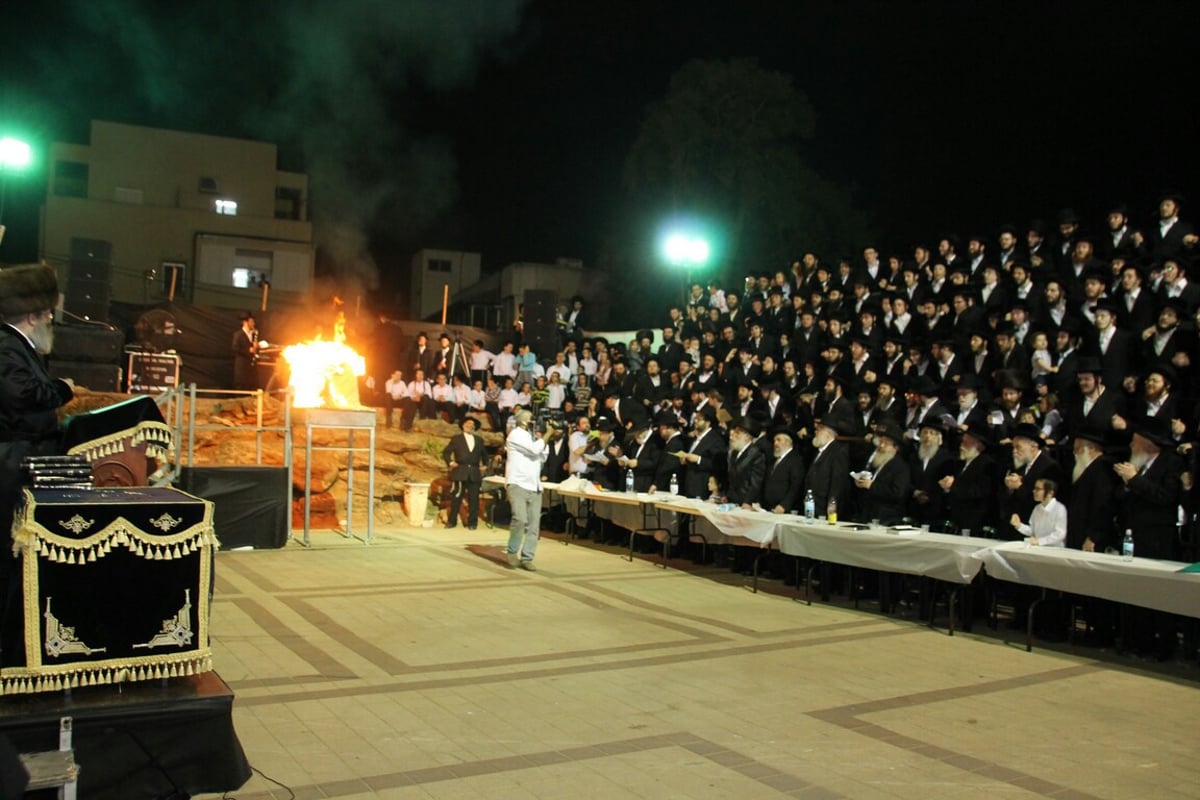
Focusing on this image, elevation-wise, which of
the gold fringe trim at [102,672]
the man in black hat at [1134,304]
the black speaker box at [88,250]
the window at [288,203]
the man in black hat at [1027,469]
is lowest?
the gold fringe trim at [102,672]

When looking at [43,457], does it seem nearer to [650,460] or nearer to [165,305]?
[650,460]

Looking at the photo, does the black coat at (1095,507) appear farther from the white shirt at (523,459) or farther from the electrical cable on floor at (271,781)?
the electrical cable on floor at (271,781)

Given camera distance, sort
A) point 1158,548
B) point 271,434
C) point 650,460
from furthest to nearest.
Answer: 1. point 271,434
2. point 650,460
3. point 1158,548

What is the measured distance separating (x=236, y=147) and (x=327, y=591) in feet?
98.7

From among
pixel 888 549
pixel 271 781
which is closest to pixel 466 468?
pixel 888 549

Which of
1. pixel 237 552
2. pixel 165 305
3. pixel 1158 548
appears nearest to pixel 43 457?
pixel 1158 548

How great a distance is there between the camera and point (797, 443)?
13484 millimetres

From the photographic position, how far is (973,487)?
10.3 m

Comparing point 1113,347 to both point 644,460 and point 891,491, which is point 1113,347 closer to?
point 891,491

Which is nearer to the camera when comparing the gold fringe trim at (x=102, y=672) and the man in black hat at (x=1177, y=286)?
the gold fringe trim at (x=102, y=672)

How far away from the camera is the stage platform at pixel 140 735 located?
351 cm

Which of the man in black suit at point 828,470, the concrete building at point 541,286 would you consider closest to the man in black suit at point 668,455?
the man in black suit at point 828,470

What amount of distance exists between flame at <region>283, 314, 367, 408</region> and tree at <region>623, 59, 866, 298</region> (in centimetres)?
1392

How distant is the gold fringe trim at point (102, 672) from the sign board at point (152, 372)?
612 inches
